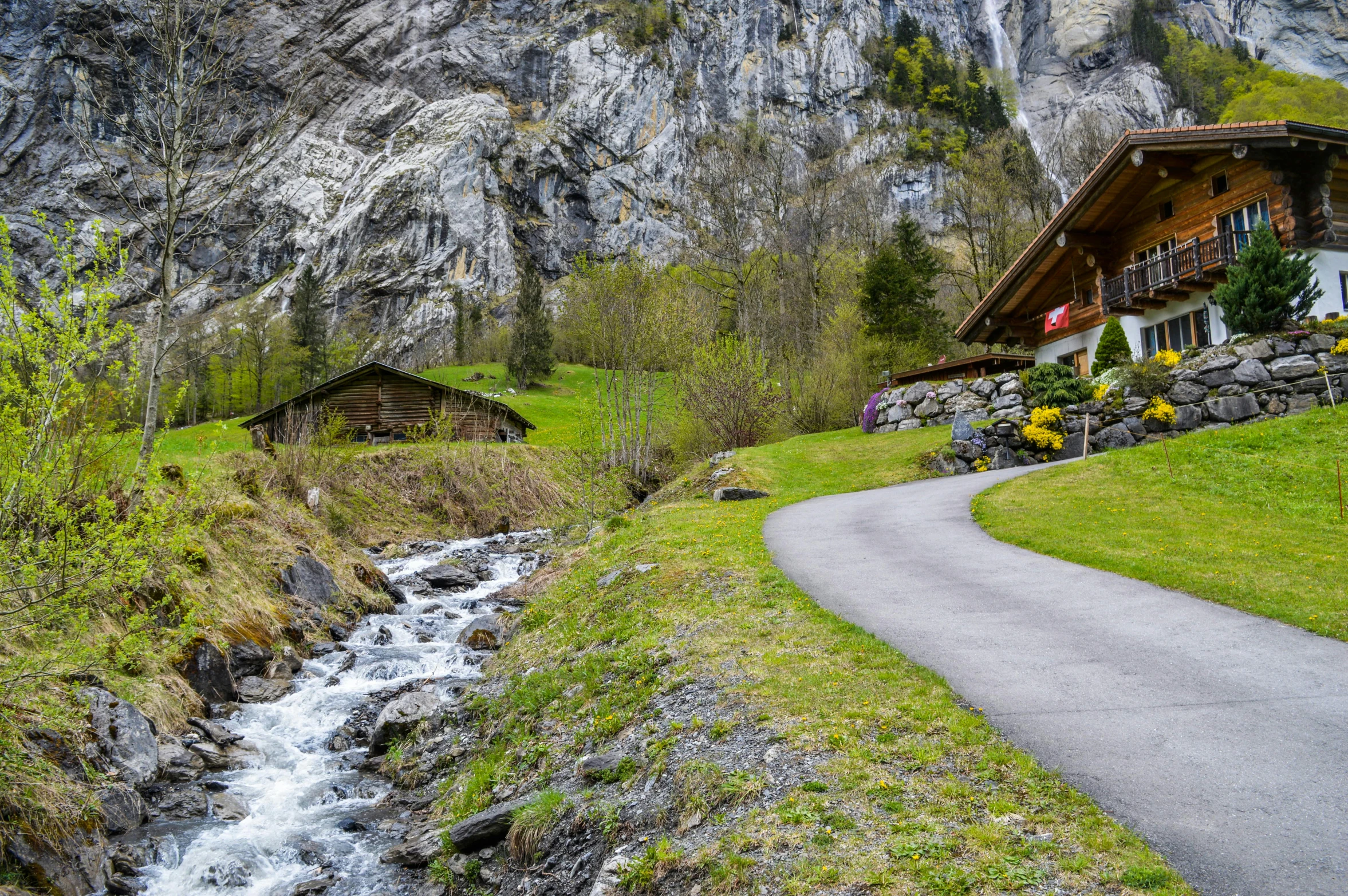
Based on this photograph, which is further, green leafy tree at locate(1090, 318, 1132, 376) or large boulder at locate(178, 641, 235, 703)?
green leafy tree at locate(1090, 318, 1132, 376)

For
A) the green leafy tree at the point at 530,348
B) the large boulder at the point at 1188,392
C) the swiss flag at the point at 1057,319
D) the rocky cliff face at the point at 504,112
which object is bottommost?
the large boulder at the point at 1188,392

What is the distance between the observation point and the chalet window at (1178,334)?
24219mm

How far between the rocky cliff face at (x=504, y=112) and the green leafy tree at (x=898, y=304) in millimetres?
67772

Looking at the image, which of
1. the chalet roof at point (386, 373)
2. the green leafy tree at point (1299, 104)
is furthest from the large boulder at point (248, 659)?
the green leafy tree at point (1299, 104)

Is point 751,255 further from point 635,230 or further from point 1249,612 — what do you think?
point 635,230

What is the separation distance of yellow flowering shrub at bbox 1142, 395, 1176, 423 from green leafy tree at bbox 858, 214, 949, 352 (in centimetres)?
1568

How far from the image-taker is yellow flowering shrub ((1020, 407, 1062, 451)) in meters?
22.8

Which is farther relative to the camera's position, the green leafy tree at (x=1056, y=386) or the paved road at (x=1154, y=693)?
the green leafy tree at (x=1056, y=386)

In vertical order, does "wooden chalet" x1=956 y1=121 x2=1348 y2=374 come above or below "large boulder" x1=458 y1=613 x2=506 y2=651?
above

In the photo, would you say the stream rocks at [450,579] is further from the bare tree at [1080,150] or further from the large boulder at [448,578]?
the bare tree at [1080,150]

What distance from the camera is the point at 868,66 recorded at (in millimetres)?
128625

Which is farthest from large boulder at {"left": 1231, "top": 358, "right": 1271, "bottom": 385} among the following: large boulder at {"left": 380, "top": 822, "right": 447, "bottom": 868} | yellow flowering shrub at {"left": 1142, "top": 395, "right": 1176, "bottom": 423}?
large boulder at {"left": 380, "top": 822, "right": 447, "bottom": 868}

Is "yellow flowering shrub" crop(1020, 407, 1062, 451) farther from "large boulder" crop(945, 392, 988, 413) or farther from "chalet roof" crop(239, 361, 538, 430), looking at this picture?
"chalet roof" crop(239, 361, 538, 430)

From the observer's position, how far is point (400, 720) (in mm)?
9625
